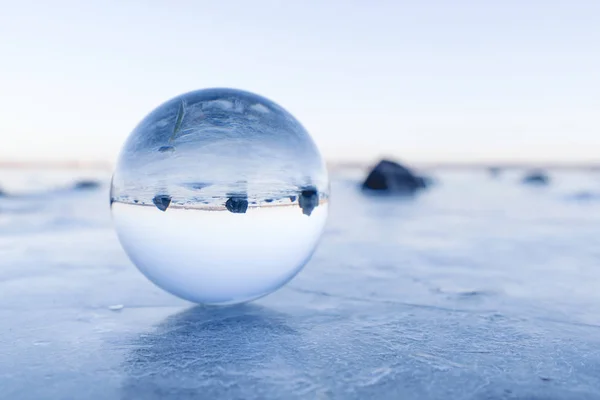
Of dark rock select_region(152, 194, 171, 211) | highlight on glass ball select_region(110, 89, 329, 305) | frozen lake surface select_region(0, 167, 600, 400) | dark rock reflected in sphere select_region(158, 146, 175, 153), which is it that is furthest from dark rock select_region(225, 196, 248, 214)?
frozen lake surface select_region(0, 167, 600, 400)

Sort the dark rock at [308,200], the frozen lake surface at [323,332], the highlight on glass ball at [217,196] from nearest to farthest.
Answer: the frozen lake surface at [323,332]
the highlight on glass ball at [217,196]
the dark rock at [308,200]

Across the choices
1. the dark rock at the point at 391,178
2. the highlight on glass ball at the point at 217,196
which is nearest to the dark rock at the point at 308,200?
the highlight on glass ball at the point at 217,196

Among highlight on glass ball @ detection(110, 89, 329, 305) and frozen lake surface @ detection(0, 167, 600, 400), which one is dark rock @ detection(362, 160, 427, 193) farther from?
highlight on glass ball @ detection(110, 89, 329, 305)

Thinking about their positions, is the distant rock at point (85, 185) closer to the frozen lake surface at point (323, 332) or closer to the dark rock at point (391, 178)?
the dark rock at point (391, 178)

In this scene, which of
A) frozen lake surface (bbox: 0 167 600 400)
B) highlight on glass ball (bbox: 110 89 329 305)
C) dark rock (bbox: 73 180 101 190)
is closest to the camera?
frozen lake surface (bbox: 0 167 600 400)

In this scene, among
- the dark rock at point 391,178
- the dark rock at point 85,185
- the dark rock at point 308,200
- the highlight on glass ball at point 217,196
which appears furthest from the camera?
the dark rock at point 85,185

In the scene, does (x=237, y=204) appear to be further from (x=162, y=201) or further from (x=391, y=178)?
(x=391, y=178)

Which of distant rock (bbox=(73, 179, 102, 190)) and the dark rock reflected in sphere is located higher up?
distant rock (bbox=(73, 179, 102, 190))

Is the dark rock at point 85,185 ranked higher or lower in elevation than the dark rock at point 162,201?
higher
